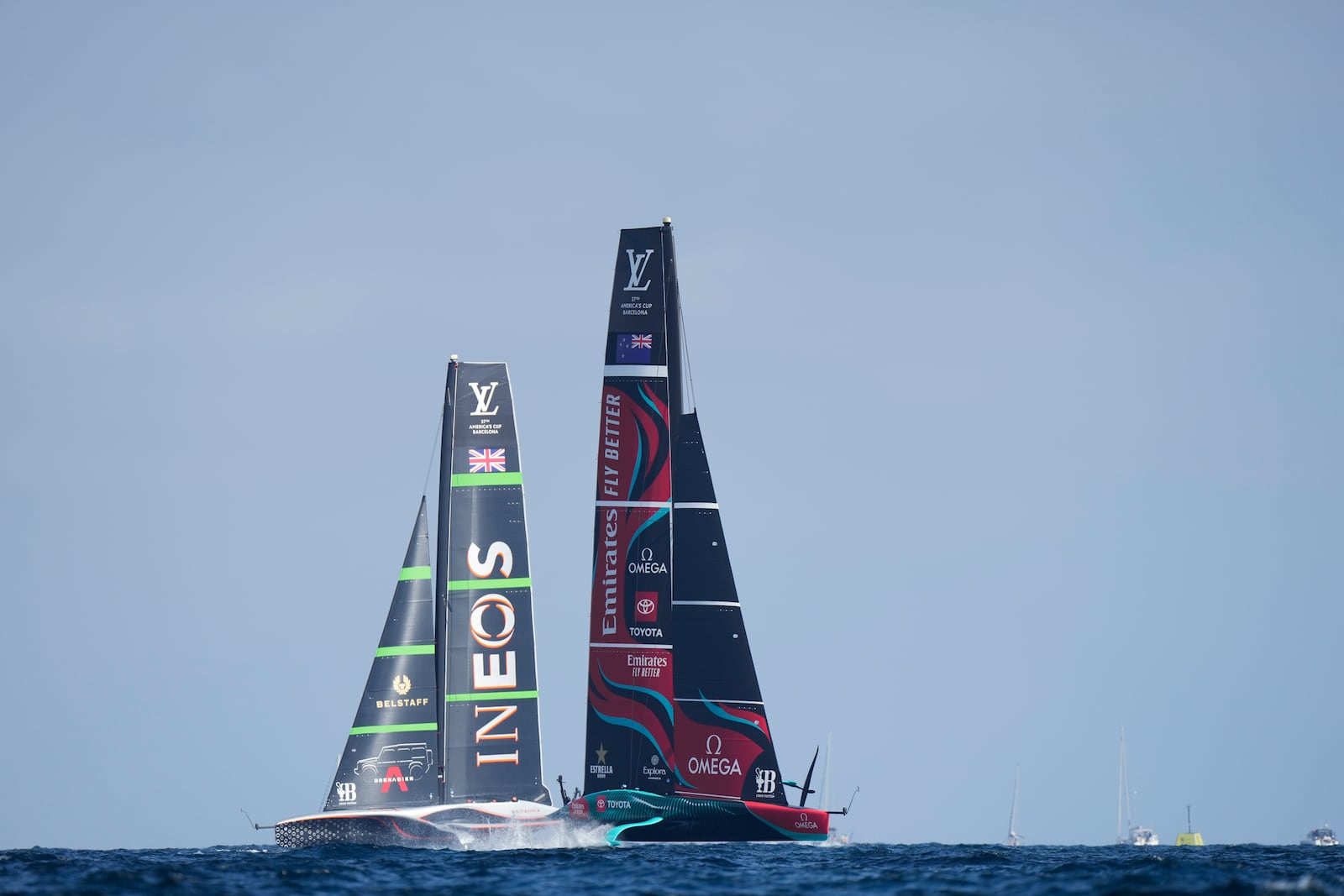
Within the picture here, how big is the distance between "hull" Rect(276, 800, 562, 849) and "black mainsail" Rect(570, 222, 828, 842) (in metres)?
2.08

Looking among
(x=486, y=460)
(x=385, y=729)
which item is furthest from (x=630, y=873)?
(x=486, y=460)

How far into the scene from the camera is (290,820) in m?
41.0

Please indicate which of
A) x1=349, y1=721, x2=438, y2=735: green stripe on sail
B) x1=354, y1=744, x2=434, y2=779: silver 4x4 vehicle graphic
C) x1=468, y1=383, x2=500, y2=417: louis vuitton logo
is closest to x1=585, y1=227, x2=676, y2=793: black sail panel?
x1=468, y1=383, x2=500, y2=417: louis vuitton logo

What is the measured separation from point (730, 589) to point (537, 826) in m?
8.70

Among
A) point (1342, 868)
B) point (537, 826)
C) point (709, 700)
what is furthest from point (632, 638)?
point (1342, 868)

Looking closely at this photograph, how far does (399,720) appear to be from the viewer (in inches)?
1736

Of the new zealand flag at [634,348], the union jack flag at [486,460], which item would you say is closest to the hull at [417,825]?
the union jack flag at [486,460]

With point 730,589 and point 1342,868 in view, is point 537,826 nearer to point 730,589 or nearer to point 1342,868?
point 730,589

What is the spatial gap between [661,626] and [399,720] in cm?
808

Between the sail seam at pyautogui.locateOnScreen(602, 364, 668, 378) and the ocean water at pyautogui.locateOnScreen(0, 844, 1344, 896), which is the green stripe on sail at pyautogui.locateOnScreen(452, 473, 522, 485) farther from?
the ocean water at pyautogui.locateOnScreen(0, 844, 1344, 896)

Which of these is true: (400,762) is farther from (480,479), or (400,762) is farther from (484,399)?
(484,399)

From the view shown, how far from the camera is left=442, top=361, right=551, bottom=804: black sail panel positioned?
1754 inches

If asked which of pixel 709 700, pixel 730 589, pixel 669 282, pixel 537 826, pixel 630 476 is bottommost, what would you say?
pixel 537 826

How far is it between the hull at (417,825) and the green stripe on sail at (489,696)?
3.00m
